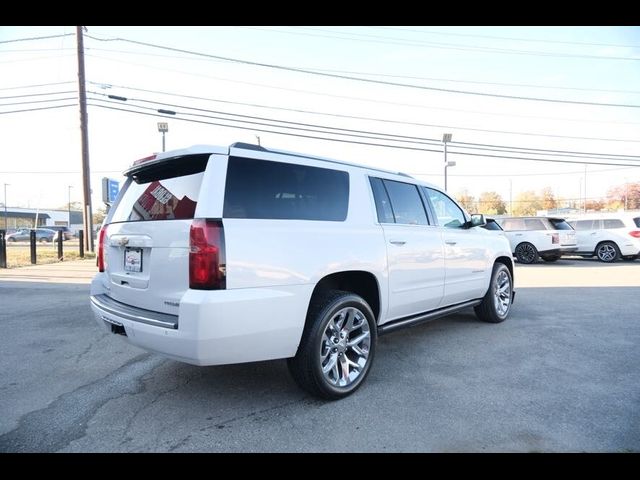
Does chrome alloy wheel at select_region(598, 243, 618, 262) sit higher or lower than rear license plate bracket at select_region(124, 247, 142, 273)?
lower

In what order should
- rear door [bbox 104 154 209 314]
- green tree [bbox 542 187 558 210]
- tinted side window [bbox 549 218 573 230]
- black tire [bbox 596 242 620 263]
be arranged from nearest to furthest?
rear door [bbox 104 154 209 314] < tinted side window [bbox 549 218 573 230] < black tire [bbox 596 242 620 263] < green tree [bbox 542 187 558 210]

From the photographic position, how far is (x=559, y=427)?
112 inches

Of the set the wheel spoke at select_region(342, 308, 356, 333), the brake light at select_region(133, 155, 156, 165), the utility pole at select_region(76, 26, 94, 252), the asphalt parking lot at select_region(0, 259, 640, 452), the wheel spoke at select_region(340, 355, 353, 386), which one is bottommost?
the asphalt parking lot at select_region(0, 259, 640, 452)

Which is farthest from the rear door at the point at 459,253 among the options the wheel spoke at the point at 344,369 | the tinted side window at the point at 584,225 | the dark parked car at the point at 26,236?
the dark parked car at the point at 26,236

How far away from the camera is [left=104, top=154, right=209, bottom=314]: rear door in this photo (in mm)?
2770

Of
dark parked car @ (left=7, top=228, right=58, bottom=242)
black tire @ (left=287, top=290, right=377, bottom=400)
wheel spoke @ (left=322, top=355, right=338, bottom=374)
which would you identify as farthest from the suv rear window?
dark parked car @ (left=7, top=228, right=58, bottom=242)

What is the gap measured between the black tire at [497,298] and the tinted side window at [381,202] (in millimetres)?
2433

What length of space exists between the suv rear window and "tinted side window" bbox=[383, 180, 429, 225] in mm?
1995

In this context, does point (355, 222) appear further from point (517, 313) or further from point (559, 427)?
point (517, 313)

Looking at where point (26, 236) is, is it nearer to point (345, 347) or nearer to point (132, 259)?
point (132, 259)

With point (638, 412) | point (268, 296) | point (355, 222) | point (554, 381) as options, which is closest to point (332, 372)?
point (268, 296)

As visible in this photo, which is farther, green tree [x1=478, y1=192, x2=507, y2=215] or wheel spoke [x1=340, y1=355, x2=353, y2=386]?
green tree [x1=478, y1=192, x2=507, y2=215]

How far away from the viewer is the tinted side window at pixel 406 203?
165 inches

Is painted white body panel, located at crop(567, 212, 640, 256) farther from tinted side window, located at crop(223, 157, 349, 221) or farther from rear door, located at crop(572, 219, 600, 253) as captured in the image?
tinted side window, located at crop(223, 157, 349, 221)
